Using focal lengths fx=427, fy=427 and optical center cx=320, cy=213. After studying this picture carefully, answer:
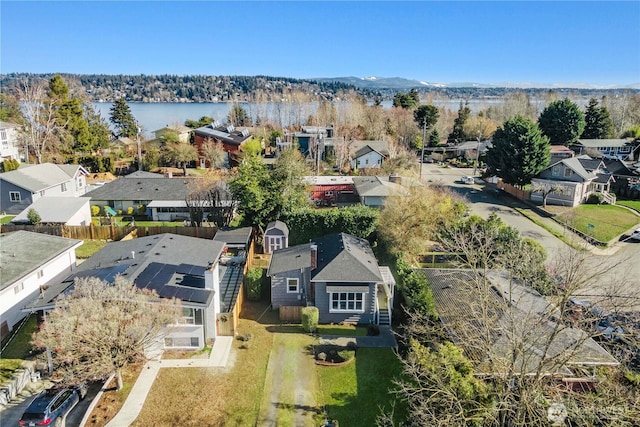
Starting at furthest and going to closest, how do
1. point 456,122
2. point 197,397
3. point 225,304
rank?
1. point 456,122
2. point 225,304
3. point 197,397

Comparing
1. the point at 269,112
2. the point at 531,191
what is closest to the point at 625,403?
the point at 531,191

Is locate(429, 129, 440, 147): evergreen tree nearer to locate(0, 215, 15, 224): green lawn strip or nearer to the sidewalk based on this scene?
the sidewalk

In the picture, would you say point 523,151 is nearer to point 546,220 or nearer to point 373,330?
point 546,220

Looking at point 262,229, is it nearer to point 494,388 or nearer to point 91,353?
point 91,353

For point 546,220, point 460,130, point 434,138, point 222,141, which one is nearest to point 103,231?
point 222,141

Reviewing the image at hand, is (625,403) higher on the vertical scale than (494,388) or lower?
higher

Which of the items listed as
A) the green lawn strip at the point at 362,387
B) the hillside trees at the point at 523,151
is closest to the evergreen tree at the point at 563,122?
the hillside trees at the point at 523,151

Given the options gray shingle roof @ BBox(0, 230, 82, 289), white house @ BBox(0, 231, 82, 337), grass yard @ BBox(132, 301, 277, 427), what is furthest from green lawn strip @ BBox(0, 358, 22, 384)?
grass yard @ BBox(132, 301, 277, 427)

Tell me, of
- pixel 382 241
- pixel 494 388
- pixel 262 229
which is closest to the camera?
pixel 494 388
